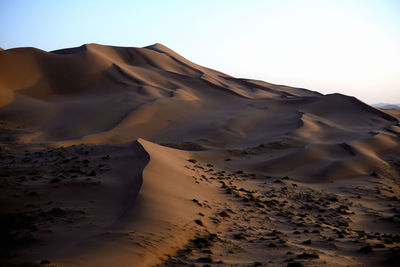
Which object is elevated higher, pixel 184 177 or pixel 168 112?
pixel 168 112

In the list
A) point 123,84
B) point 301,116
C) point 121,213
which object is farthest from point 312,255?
point 123,84

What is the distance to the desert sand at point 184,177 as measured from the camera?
214 inches

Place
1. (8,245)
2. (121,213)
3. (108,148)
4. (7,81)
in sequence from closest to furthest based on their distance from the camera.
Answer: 1. (8,245)
2. (121,213)
3. (108,148)
4. (7,81)

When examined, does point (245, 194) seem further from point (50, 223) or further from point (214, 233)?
point (50, 223)

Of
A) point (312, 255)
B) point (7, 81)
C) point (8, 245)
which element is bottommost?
point (8, 245)

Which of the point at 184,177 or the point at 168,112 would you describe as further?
the point at 168,112

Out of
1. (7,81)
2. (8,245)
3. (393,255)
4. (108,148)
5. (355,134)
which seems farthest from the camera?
(7,81)

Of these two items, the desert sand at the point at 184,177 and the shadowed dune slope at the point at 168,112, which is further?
the shadowed dune slope at the point at 168,112

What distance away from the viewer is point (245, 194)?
9.23m

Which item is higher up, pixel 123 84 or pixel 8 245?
pixel 123 84

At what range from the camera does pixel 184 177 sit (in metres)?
9.13

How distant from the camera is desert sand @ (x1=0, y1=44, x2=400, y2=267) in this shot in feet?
17.8

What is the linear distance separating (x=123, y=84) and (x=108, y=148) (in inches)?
599

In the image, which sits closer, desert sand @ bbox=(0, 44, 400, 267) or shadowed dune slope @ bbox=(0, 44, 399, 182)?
desert sand @ bbox=(0, 44, 400, 267)
